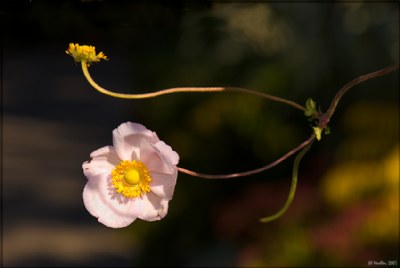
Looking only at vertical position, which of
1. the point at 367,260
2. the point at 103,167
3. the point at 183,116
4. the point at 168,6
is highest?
the point at 183,116

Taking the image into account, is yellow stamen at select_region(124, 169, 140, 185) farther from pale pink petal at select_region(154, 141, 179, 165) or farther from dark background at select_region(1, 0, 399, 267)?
dark background at select_region(1, 0, 399, 267)

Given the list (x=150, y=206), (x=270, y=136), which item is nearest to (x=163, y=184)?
(x=150, y=206)

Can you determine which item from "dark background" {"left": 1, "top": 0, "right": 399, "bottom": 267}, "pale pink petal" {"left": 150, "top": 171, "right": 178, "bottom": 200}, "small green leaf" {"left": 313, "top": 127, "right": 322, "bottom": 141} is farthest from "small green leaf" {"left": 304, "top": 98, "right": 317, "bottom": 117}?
"dark background" {"left": 1, "top": 0, "right": 399, "bottom": 267}

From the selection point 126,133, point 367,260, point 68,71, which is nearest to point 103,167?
point 126,133

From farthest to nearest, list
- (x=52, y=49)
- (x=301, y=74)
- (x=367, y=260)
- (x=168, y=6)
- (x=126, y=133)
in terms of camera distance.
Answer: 1. (x=52, y=49)
2. (x=301, y=74)
3. (x=367, y=260)
4. (x=168, y=6)
5. (x=126, y=133)

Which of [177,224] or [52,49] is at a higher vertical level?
[52,49]

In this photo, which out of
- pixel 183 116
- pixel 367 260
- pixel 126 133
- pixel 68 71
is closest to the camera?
pixel 126 133

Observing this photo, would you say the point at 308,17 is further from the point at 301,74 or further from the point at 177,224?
the point at 177,224
